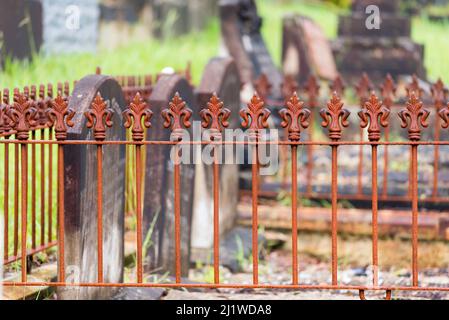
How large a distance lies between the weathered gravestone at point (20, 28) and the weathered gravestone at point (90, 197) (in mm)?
5720

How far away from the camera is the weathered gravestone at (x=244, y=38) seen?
12.8 metres

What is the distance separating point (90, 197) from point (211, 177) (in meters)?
2.44

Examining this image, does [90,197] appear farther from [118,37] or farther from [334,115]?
[118,37]

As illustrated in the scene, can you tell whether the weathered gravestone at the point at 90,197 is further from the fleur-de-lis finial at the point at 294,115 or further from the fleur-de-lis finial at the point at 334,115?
the fleur-de-lis finial at the point at 334,115

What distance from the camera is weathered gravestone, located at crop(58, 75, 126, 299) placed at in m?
5.92

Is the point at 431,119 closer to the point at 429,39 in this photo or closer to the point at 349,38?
the point at 349,38

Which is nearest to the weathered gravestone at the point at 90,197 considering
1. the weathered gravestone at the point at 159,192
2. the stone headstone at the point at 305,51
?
the weathered gravestone at the point at 159,192

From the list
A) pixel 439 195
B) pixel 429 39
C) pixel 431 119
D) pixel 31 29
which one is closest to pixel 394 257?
pixel 439 195

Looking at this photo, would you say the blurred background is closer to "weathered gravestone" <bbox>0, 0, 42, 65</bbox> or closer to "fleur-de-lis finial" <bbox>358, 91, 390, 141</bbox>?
"weathered gravestone" <bbox>0, 0, 42, 65</bbox>

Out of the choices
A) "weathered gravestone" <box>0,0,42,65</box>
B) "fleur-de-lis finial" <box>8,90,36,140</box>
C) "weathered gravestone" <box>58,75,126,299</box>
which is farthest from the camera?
"weathered gravestone" <box>0,0,42,65</box>

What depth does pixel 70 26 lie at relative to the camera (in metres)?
15.5

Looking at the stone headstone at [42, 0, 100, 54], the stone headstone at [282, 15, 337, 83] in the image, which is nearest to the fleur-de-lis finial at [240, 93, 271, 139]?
the stone headstone at [42, 0, 100, 54]

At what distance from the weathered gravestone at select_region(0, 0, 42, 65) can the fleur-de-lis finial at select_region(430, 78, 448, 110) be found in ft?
16.6
